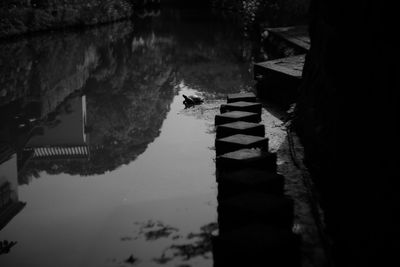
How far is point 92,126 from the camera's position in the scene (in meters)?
7.54

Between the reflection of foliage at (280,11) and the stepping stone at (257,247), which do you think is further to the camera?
the reflection of foliage at (280,11)

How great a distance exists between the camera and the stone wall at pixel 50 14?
22439 millimetres

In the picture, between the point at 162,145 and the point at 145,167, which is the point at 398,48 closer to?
the point at 145,167

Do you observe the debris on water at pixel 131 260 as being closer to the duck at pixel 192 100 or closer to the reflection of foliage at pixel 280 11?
the duck at pixel 192 100

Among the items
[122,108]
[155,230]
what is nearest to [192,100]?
[122,108]

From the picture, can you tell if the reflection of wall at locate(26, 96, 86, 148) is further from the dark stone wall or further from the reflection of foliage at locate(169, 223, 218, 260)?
the dark stone wall

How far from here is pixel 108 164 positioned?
5777 mm

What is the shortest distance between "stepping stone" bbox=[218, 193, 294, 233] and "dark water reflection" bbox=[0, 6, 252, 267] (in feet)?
1.69

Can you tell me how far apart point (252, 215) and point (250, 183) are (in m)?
0.48

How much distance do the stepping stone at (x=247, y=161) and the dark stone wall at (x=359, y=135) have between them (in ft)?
1.65

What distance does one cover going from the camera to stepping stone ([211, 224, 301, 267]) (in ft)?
8.71

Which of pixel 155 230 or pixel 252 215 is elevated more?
pixel 252 215

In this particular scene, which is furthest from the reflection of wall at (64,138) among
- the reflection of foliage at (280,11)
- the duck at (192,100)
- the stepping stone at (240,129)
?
the reflection of foliage at (280,11)

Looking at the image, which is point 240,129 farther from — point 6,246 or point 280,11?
point 280,11
